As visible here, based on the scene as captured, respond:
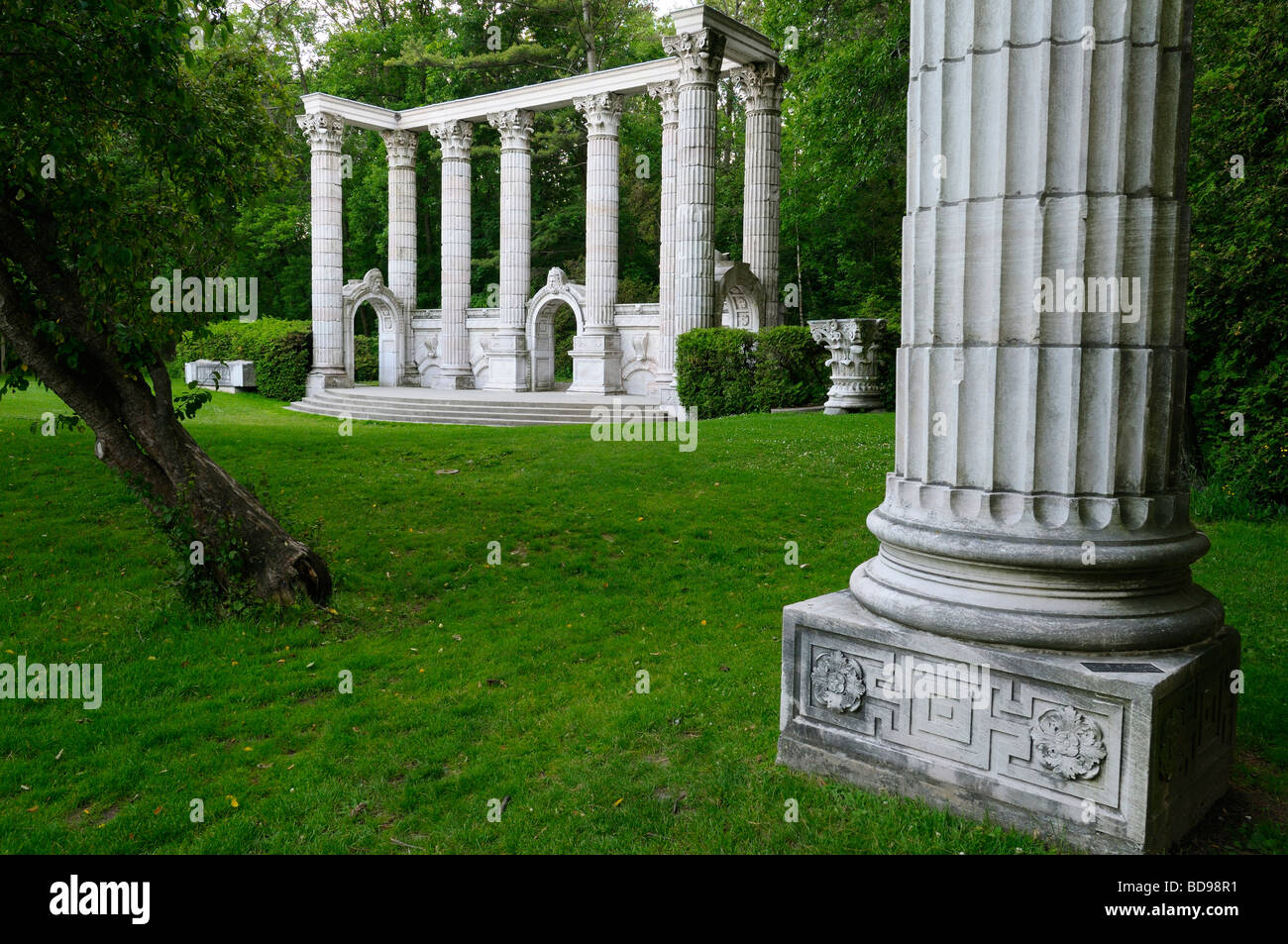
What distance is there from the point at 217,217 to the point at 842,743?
7175 mm

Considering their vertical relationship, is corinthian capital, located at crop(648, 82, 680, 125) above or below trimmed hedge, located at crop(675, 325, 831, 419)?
above

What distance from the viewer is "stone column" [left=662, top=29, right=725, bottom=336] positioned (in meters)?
25.1

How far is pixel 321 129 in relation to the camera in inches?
1260

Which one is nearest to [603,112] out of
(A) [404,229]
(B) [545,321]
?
(B) [545,321]

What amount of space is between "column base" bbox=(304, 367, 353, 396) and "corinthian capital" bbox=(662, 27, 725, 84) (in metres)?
15.0

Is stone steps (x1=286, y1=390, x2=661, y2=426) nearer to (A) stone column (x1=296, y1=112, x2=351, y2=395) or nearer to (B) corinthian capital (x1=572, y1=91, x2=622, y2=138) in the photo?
(A) stone column (x1=296, y1=112, x2=351, y2=395)

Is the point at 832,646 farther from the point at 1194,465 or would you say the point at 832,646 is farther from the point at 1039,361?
the point at 1194,465

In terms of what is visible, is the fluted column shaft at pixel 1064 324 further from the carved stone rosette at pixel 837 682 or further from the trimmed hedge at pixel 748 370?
the trimmed hedge at pixel 748 370

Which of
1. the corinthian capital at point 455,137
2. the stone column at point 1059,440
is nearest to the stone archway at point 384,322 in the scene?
the corinthian capital at point 455,137

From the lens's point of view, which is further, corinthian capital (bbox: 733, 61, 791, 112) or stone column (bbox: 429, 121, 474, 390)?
stone column (bbox: 429, 121, 474, 390)

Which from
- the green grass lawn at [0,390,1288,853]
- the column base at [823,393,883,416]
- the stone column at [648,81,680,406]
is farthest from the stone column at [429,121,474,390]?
the green grass lawn at [0,390,1288,853]

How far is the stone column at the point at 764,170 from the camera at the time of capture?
2756cm

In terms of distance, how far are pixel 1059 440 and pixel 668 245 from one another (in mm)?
23846

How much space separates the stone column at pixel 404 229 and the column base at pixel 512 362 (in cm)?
441
